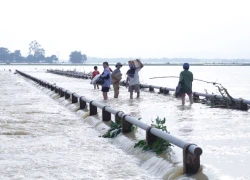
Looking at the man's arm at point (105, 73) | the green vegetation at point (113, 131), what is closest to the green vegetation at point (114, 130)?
the green vegetation at point (113, 131)

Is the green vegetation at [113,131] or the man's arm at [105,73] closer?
the green vegetation at [113,131]

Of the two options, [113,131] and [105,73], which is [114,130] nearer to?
[113,131]

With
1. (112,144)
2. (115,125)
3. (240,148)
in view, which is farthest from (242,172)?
(115,125)

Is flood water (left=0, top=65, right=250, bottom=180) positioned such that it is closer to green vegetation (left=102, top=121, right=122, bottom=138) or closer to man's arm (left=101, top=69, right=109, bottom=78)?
green vegetation (left=102, top=121, right=122, bottom=138)

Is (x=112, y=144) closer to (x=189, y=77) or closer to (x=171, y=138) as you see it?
(x=171, y=138)

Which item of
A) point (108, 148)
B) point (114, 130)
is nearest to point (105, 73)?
point (114, 130)

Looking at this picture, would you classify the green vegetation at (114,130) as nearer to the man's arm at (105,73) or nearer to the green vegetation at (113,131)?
the green vegetation at (113,131)

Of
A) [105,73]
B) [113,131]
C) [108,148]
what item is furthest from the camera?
[105,73]

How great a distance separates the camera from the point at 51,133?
12656 mm

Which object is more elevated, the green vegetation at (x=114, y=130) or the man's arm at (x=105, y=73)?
the man's arm at (x=105, y=73)

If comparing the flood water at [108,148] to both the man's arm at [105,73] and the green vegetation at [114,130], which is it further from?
the man's arm at [105,73]

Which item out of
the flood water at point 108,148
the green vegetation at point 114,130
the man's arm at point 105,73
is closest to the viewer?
the flood water at point 108,148

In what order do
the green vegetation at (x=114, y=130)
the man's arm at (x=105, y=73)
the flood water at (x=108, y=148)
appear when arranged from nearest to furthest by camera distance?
the flood water at (x=108, y=148), the green vegetation at (x=114, y=130), the man's arm at (x=105, y=73)

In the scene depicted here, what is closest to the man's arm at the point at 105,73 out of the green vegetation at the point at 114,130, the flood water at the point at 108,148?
the flood water at the point at 108,148
